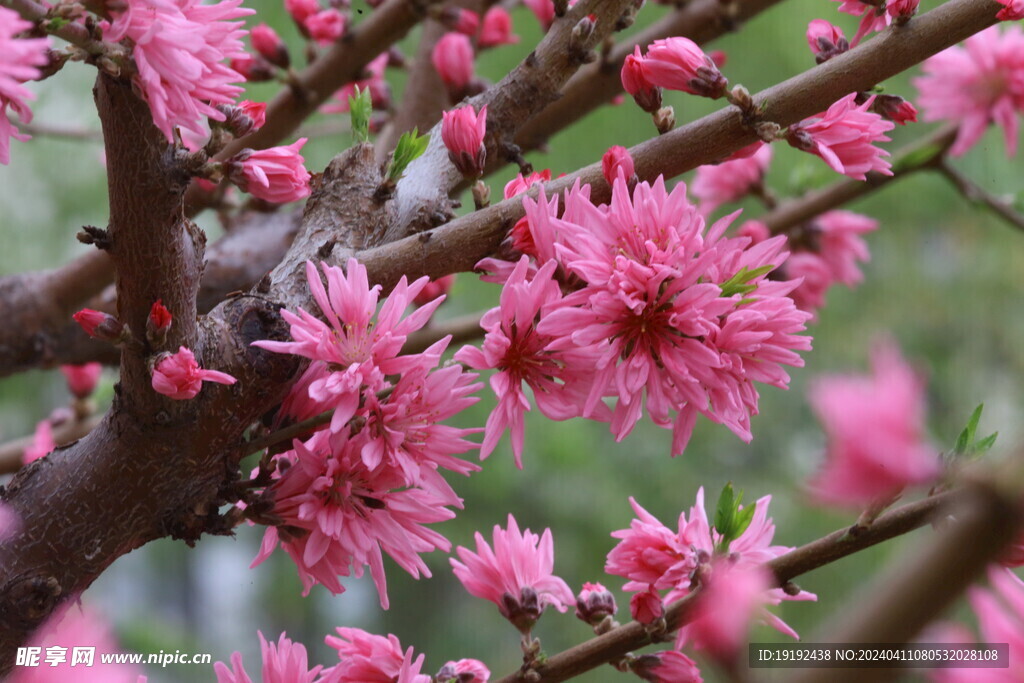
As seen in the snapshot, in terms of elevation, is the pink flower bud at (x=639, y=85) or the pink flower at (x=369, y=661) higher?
the pink flower bud at (x=639, y=85)

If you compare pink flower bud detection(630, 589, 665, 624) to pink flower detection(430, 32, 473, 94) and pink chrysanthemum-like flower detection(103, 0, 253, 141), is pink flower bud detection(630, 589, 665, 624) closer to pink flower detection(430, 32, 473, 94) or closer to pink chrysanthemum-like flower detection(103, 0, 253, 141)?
pink chrysanthemum-like flower detection(103, 0, 253, 141)

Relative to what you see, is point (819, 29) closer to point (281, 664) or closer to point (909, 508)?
point (909, 508)

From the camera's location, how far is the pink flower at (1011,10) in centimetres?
60

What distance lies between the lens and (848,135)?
0.62 metres

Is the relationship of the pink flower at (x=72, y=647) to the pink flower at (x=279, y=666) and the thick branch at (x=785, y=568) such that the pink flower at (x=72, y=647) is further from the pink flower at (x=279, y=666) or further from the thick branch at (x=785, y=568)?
the thick branch at (x=785, y=568)

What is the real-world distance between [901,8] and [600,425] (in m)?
2.11

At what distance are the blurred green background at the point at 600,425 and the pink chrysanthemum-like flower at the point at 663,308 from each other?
64.6 inches

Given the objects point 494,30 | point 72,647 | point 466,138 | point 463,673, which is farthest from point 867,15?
point 494,30

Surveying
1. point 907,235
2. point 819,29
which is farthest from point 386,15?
Result: point 907,235

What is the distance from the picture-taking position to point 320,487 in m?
0.56

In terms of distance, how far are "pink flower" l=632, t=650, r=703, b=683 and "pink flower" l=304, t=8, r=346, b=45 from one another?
2.61ft

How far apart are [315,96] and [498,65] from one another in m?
1.21

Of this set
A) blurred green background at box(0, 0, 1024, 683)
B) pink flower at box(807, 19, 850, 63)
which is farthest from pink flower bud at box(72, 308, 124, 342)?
blurred green background at box(0, 0, 1024, 683)

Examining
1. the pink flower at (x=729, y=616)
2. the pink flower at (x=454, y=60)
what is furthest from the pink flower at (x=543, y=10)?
the pink flower at (x=729, y=616)
